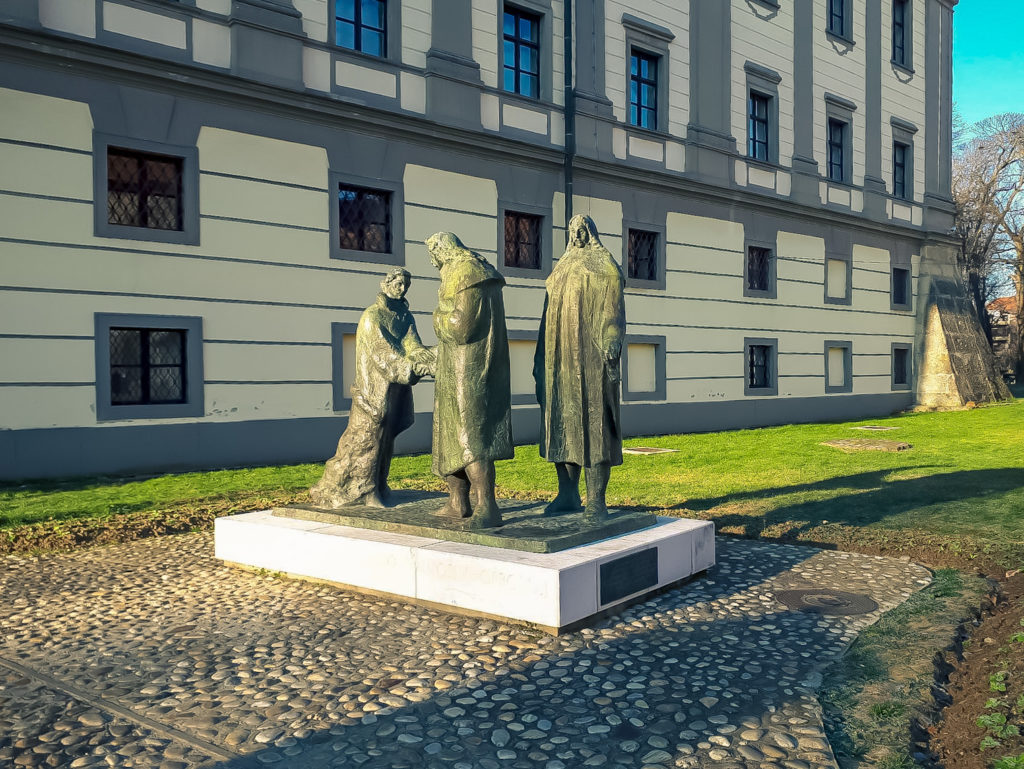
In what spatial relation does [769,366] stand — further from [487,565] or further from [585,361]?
[487,565]

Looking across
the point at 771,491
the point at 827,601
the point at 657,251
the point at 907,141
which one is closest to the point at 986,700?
the point at 827,601

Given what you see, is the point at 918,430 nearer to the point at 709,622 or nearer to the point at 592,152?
the point at 592,152

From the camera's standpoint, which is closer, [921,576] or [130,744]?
[130,744]

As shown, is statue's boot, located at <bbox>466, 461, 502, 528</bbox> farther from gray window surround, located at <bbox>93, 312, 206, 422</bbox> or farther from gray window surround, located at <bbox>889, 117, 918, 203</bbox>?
gray window surround, located at <bbox>889, 117, 918, 203</bbox>

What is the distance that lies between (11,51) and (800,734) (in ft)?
38.5

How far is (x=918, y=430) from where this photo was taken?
18.9 meters

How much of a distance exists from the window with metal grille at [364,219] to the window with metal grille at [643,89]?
6517 mm

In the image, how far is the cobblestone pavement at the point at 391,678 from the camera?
3520mm

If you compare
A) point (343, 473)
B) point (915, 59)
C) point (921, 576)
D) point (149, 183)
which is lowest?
point (921, 576)

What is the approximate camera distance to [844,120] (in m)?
23.8

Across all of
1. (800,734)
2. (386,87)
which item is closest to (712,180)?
(386,87)

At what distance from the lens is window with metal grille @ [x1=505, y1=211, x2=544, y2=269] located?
16688mm

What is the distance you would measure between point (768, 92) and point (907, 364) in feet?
33.2

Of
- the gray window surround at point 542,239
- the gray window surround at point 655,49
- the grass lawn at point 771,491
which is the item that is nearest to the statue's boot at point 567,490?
the grass lawn at point 771,491
